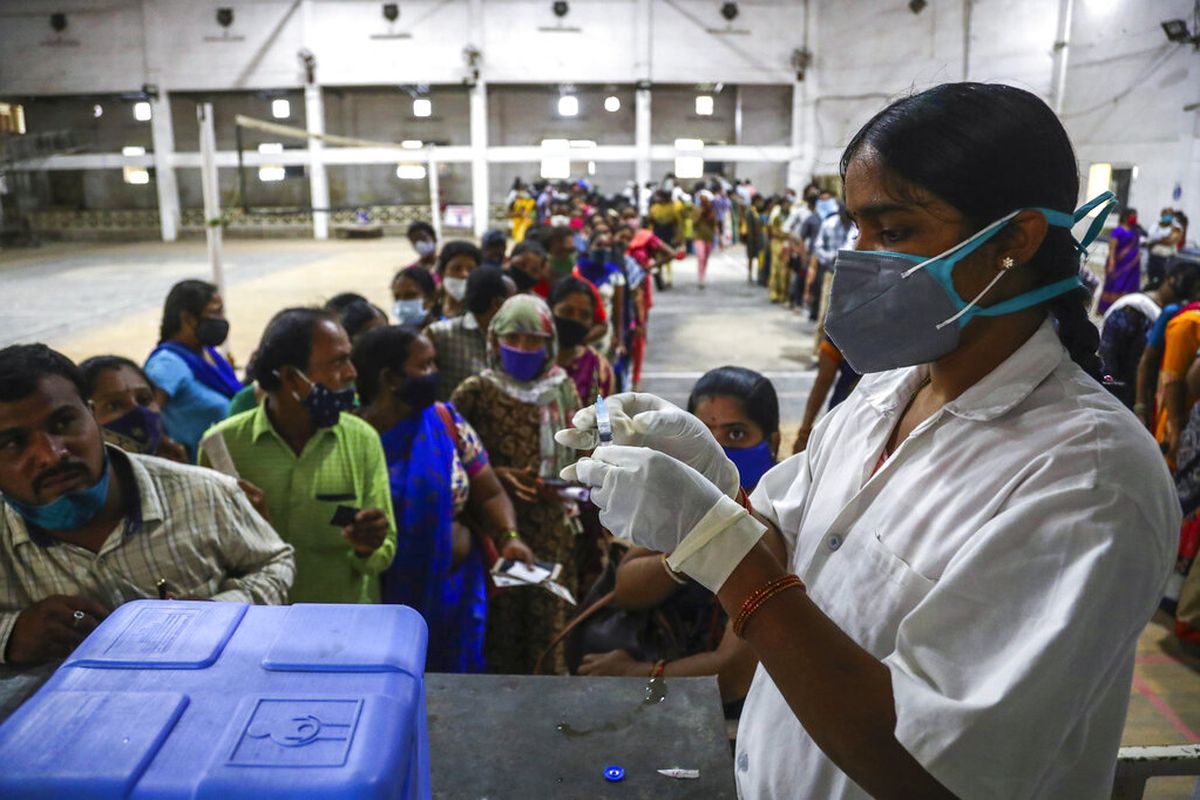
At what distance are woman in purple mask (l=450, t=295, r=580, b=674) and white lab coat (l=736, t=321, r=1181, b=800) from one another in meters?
2.12

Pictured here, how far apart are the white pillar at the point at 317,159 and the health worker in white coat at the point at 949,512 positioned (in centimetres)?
2522

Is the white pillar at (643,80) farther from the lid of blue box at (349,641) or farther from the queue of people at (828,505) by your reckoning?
the lid of blue box at (349,641)

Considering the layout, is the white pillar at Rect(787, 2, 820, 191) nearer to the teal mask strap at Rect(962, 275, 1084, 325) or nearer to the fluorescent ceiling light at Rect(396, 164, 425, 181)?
the fluorescent ceiling light at Rect(396, 164, 425, 181)

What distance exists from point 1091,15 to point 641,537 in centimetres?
2084

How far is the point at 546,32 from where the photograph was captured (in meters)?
24.2

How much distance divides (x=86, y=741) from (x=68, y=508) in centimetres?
110

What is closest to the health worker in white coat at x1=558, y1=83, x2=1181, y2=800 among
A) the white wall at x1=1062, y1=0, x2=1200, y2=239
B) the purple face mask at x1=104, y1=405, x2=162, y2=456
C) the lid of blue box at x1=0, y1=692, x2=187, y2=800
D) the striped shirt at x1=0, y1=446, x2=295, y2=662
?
the lid of blue box at x1=0, y1=692, x2=187, y2=800

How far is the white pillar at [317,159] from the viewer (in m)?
24.3

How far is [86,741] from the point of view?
815 millimetres

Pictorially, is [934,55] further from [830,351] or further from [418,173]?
[830,351]

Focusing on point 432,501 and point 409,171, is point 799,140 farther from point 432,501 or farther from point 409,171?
point 432,501

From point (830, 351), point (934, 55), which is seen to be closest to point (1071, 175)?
point (830, 351)

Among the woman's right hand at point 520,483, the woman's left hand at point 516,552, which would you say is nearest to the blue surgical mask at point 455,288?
the woman's right hand at point 520,483

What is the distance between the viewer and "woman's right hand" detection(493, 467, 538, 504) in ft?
10.9
